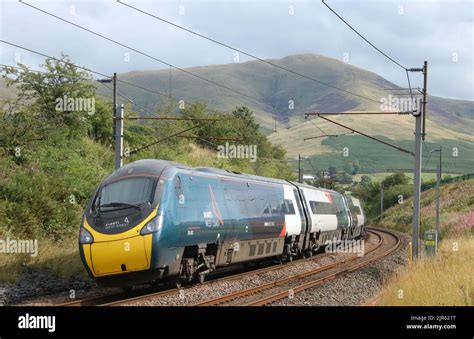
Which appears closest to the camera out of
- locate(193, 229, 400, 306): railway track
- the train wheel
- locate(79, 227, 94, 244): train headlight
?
locate(79, 227, 94, 244): train headlight

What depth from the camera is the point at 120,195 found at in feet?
50.9

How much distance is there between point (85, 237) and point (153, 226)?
66.5 inches

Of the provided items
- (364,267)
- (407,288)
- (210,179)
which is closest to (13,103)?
(210,179)

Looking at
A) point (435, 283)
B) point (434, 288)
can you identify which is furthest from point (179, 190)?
point (435, 283)

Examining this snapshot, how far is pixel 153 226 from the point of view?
1475 centimetres

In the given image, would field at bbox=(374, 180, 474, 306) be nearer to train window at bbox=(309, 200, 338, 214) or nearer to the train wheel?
the train wheel

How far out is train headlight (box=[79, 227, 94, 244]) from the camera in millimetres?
14970

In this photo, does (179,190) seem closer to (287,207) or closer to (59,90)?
(287,207)

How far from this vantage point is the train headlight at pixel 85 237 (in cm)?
1497

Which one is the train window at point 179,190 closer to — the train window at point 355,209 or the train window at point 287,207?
the train window at point 287,207


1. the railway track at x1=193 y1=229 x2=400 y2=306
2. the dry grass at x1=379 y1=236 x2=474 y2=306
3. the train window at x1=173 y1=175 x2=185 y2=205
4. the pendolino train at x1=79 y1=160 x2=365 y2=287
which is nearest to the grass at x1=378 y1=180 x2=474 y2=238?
the railway track at x1=193 y1=229 x2=400 y2=306

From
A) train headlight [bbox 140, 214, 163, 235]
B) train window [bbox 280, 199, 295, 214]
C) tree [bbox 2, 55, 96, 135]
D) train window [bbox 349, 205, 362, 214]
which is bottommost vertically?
train window [bbox 349, 205, 362, 214]
